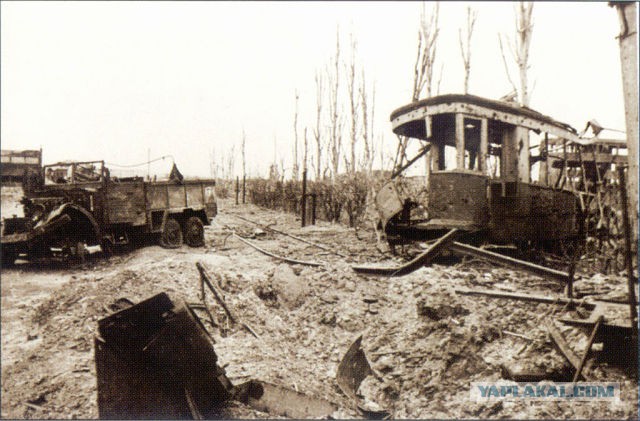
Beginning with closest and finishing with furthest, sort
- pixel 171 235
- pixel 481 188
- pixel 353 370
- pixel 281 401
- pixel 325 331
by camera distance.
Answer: pixel 281 401 < pixel 353 370 < pixel 325 331 < pixel 481 188 < pixel 171 235

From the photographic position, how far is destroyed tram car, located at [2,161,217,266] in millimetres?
7023

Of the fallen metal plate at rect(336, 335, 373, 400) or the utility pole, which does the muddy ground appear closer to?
the fallen metal plate at rect(336, 335, 373, 400)

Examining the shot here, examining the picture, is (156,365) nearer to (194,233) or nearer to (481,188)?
(481,188)

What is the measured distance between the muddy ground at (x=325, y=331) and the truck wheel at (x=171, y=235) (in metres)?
1.58

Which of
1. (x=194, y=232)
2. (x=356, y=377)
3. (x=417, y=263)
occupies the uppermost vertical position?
(x=194, y=232)

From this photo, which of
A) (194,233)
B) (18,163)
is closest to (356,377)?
(194,233)

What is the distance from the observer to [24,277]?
6.17m

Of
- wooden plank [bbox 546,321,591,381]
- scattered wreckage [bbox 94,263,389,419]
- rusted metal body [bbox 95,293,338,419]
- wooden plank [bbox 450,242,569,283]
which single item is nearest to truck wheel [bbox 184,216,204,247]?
scattered wreckage [bbox 94,263,389,419]

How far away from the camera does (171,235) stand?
30.4ft

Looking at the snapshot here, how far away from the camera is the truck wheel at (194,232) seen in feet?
31.3

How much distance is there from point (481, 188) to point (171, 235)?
6.20 metres

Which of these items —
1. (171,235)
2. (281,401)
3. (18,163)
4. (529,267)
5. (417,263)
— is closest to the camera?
(281,401)

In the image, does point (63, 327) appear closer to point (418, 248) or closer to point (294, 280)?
point (294, 280)

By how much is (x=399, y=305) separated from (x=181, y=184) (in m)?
5.85
